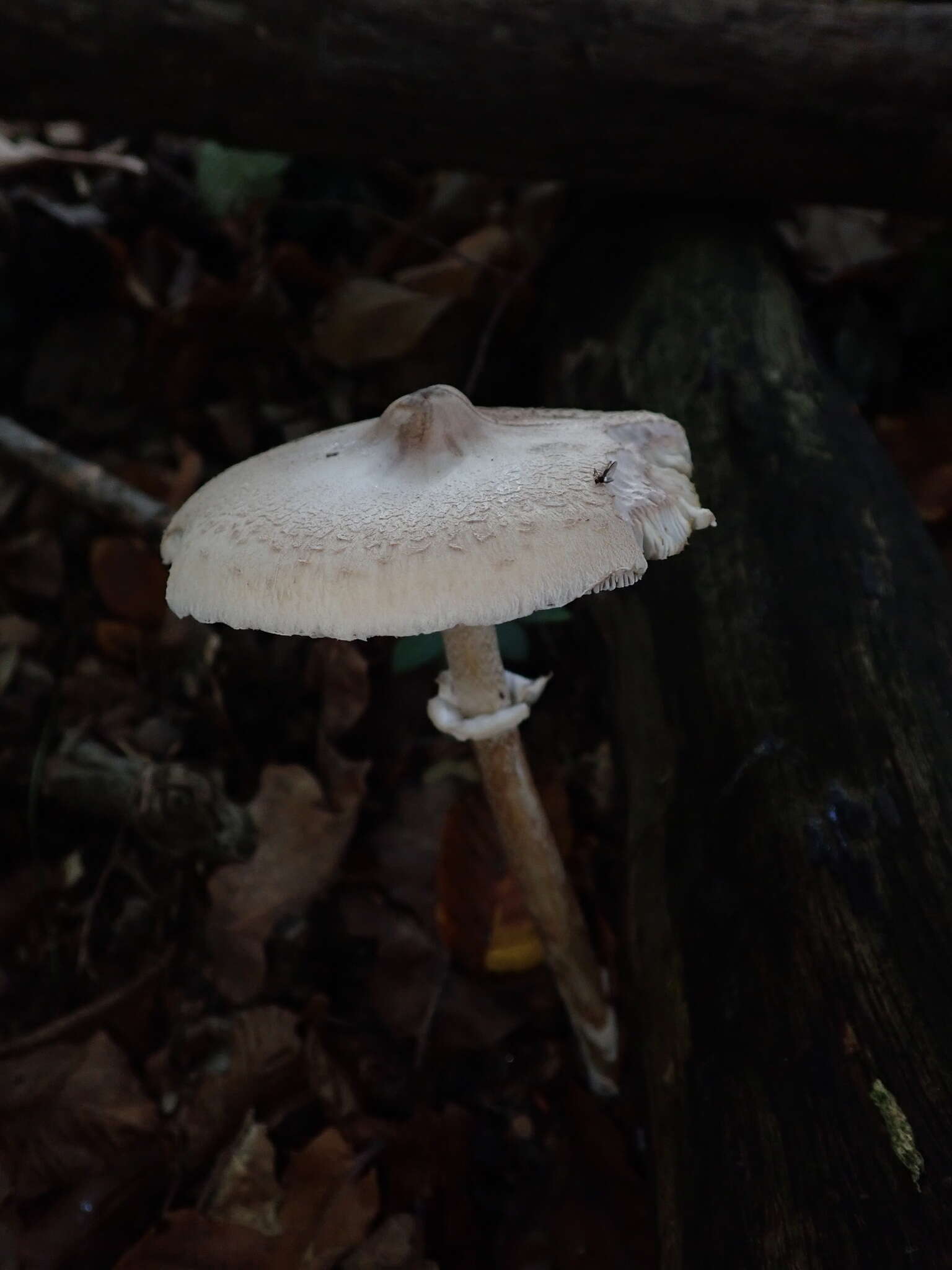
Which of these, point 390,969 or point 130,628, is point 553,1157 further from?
point 130,628

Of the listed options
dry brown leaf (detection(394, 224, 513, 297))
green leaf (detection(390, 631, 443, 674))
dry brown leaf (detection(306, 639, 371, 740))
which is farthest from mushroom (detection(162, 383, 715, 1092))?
dry brown leaf (detection(394, 224, 513, 297))

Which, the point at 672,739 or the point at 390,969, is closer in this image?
the point at 672,739

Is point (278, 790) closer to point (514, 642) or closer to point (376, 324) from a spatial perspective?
point (514, 642)

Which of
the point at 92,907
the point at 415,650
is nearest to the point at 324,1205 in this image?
the point at 92,907

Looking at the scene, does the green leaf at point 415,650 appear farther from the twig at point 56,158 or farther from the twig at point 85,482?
the twig at point 56,158

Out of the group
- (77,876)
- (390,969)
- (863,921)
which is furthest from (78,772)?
(863,921)

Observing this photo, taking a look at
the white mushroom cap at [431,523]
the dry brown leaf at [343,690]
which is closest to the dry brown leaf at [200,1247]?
the dry brown leaf at [343,690]
